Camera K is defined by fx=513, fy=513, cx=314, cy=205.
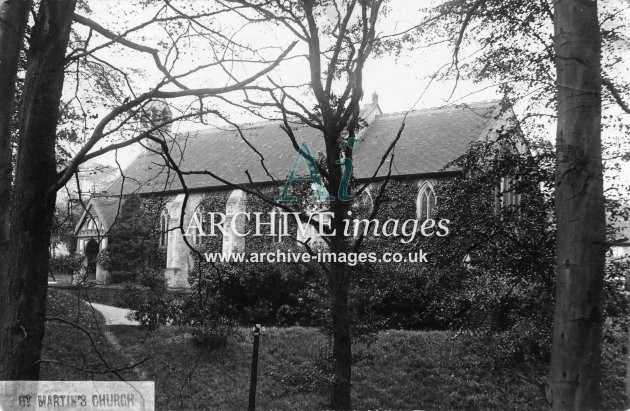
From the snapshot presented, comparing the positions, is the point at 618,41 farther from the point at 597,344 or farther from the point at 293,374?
the point at 293,374

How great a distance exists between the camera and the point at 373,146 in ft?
38.7

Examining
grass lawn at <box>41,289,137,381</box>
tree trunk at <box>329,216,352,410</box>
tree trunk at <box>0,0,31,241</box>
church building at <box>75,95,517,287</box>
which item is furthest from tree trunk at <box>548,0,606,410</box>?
grass lawn at <box>41,289,137,381</box>

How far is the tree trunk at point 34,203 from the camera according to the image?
294 centimetres

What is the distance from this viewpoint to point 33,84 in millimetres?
3148

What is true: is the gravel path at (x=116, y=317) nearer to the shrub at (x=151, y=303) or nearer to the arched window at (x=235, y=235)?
the shrub at (x=151, y=303)

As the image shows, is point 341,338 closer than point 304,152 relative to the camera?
No

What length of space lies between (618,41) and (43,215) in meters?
5.14

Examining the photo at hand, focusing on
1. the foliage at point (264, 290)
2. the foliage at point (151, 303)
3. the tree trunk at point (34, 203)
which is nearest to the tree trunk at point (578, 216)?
the tree trunk at point (34, 203)

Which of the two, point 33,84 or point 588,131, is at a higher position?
point 33,84

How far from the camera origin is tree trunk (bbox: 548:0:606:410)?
254 cm

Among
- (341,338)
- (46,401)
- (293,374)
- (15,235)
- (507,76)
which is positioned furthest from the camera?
(293,374)

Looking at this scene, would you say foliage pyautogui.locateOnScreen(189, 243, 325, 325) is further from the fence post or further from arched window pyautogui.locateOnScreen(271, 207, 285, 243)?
the fence post

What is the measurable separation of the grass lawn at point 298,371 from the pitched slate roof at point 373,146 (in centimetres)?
268

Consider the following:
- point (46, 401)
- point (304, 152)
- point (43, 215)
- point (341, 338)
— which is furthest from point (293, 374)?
point (43, 215)
